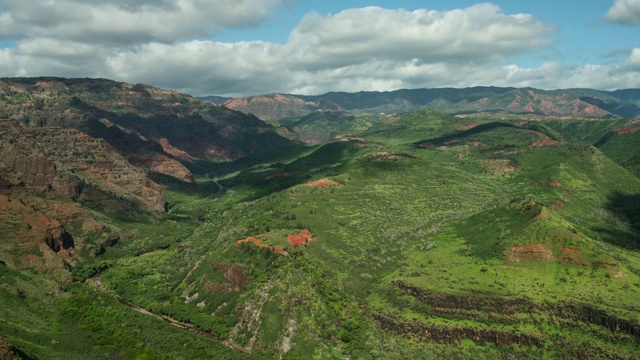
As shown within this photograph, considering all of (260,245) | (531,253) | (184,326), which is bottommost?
(184,326)

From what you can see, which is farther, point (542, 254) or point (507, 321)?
point (542, 254)

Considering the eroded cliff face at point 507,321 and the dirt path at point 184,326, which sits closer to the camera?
the eroded cliff face at point 507,321

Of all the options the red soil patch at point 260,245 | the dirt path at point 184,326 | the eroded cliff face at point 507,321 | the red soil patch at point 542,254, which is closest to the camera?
the eroded cliff face at point 507,321

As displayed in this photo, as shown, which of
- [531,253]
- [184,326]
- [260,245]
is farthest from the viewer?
[260,245]

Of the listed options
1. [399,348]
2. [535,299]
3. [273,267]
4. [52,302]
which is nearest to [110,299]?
[52,302]

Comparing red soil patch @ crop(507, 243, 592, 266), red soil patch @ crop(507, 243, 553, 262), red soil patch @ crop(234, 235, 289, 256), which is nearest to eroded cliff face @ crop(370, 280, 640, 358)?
red soil patch @ crop(507, 243, 592, 266)

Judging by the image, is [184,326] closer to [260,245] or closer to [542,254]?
[260,245]

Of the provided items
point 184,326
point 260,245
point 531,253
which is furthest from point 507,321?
point 184,326

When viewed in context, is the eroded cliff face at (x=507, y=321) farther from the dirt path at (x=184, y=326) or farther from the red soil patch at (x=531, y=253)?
the dirt path at (x=184, y=326)

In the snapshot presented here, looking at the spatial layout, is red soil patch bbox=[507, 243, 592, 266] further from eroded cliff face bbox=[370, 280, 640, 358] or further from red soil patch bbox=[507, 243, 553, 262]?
eroded cliff face bbox=[370, 280, 640, 358]

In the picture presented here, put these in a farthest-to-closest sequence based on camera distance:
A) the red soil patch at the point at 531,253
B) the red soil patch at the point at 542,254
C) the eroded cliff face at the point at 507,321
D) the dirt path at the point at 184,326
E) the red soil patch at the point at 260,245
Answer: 1. the red soil patch at the point at 260,245
2. the red soil patch at the point at 531,253
3. the red soil patch at the point at 542,254
4. the dirt path at the point at 184,326
5. the eroded cliff face at the point at 507,321

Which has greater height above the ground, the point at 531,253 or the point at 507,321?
the point at 531,253

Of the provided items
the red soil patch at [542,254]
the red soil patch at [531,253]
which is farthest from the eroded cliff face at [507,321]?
the red soil patch at [531,253]
